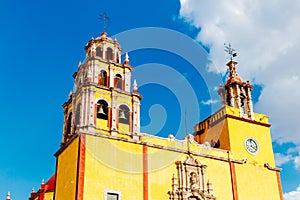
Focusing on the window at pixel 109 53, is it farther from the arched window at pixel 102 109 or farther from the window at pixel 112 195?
the window at pixel 112 195

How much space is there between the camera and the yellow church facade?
25141 mm

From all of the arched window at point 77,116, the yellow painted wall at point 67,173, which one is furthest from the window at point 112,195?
the arched window at point 77,116

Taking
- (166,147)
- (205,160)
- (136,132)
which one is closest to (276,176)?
(205,160)

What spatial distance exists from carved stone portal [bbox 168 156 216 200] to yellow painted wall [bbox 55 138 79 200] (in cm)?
624

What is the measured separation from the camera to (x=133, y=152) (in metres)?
26.5

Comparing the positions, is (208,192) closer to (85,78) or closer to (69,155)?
(69,155)

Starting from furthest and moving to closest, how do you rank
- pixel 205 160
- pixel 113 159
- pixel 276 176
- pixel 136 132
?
1. pixel 276 176
2. pixel 205 160
3. pixel 136 132
4. pixel 113 159

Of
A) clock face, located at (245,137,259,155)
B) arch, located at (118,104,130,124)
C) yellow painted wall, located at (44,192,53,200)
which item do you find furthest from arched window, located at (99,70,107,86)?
yellow painted wall, located at (44,192,53,200)

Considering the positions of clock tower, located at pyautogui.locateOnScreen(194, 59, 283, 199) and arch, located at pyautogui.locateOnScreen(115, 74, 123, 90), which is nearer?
arch, located at pyautogui.locateOnScreen(115, 74, 123, 90)

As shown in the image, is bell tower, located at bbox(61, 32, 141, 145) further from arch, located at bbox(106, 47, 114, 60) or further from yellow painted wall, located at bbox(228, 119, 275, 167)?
yellow painted wall, located at bbox(228, 119, 275, 167)

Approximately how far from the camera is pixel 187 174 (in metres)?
27.9

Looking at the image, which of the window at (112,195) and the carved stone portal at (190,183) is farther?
the carved stone portal at (190,183)

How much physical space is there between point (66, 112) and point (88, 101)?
3.55m

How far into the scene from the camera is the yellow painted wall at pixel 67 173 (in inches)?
977
